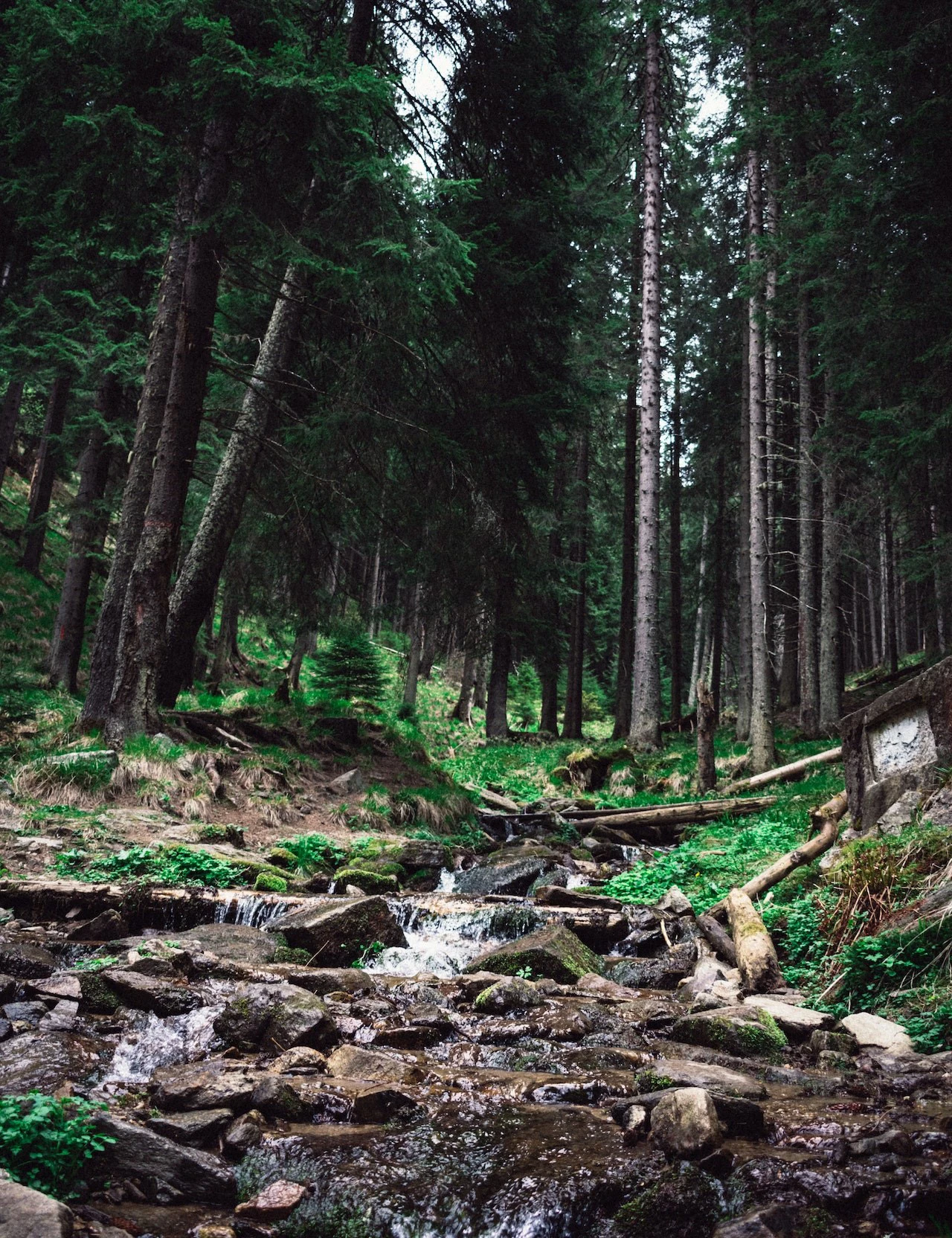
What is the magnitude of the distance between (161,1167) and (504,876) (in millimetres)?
6495

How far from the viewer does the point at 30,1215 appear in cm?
234

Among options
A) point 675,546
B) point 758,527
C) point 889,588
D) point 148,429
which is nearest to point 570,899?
point 148,429

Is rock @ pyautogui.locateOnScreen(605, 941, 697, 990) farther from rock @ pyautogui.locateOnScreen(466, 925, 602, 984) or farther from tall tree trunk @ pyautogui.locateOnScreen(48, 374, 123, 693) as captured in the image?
tall tree trunk @ pyautogui.locateOnScreen(48, 374, 123, 693)

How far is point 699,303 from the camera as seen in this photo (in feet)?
79.0

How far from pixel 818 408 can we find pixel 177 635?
17.6 m

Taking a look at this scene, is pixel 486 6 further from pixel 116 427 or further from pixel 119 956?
pixel 119 956

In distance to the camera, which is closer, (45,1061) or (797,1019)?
(45,1061)

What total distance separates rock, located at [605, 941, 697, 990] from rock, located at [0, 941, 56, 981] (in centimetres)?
424

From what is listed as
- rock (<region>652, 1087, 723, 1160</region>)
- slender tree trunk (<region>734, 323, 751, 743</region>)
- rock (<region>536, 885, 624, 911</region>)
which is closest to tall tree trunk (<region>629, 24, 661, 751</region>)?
slender tree trunk (<region>734, 323, 751, 743</region>)

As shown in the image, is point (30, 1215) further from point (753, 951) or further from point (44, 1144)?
point (753, 951)

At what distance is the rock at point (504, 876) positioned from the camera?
358 inches

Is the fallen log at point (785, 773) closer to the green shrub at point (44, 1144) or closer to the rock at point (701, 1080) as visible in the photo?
the rock at point (701, 1080)

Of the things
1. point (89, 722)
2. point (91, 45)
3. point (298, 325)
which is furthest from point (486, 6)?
point (89, 722)

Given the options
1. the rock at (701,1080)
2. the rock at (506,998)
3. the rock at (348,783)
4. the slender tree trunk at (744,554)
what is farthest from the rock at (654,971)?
the slender tree trunk at (744,554)
